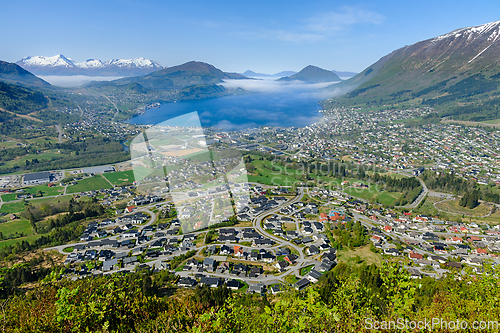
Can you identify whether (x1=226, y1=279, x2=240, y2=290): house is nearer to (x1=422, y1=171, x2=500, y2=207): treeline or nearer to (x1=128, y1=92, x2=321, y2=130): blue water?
(x1=422, y1=171, x2=500, y2=207): treeline

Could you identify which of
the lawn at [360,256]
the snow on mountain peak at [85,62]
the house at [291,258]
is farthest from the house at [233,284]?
the snow on mountain peak at [85,62]

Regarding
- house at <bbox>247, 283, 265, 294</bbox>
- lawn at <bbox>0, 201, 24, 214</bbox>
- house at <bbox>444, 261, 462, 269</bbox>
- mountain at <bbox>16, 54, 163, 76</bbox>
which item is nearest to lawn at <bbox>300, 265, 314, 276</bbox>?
house at <bbox>247, 283, 265, 294</bbox>

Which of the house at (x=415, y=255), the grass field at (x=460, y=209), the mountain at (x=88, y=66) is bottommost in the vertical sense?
the grass field at (x=460, y=209)

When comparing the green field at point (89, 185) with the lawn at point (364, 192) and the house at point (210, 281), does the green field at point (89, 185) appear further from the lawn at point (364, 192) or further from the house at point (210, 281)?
the lawn at point (364, 192)

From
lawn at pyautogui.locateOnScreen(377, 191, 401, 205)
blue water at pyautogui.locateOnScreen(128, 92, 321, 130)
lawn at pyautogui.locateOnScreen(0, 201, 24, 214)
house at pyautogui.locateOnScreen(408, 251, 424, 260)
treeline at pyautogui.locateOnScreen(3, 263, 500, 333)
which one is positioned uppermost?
blue water at pyautogui.locateOnScreen(128, 92, 321, 130)

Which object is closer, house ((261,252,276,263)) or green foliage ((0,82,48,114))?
house ((261,252,276,263))

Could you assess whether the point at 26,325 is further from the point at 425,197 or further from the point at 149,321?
the point at 425,197
